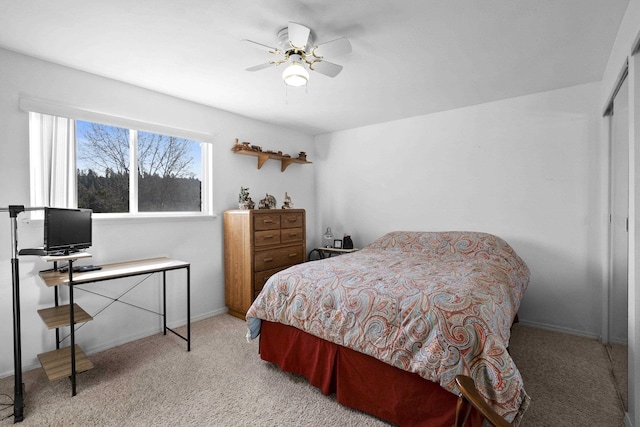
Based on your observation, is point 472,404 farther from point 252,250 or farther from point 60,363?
point 252,250

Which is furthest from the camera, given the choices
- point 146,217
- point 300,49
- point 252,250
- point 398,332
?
point 252,250

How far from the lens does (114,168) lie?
307 centimetres

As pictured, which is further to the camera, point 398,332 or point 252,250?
point 252,250

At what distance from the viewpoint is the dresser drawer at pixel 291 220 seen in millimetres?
3918

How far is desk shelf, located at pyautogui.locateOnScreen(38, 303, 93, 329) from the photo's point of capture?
2.20 m

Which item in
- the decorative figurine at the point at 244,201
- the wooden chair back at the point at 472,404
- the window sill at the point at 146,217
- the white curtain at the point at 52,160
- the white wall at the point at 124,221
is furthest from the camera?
the decorative figurine at the point at 244,201

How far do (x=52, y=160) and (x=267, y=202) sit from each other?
7.04 ft

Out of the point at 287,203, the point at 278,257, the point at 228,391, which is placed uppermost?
the point at 287,203

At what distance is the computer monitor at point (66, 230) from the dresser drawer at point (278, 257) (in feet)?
5.25

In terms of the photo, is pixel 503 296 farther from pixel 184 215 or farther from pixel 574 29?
pixel 184 215

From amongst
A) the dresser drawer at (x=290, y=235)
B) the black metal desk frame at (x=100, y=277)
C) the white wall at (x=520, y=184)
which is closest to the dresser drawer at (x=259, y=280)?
the dresser drawer at (x=290, y=235)

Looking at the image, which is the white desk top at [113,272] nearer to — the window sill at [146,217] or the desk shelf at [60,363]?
the window sill at [146,217]

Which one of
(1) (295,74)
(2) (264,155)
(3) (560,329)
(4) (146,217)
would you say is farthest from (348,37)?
(3) (560,329)

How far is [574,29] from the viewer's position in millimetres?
2150
